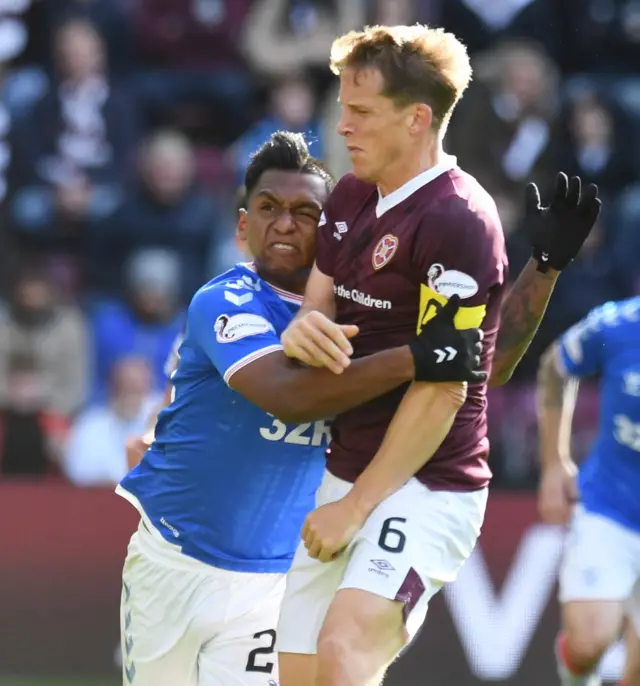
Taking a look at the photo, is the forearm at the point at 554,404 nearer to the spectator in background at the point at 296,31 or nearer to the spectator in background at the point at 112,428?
the spectator in background at the point at 112,428

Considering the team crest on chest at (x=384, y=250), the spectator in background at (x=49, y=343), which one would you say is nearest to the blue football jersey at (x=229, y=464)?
the team crest on chest at (x=384, y=250)

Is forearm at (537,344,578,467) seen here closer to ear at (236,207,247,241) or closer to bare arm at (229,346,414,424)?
ear at (236,207,247,241)

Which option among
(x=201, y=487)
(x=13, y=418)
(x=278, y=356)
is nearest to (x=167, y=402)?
(x=201, y=487)

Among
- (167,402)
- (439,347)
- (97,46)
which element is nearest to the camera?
(439,347)

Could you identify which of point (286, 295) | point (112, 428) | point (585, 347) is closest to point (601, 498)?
point (585, 347)

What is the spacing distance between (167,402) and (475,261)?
1679 mm

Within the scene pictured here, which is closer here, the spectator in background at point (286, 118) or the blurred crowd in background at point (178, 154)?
the blurred crowd in background at point (178, 154)

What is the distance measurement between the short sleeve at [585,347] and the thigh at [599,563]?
2.17 feet

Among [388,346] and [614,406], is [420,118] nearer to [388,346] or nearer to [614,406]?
A: [388,346]

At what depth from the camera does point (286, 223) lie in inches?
178

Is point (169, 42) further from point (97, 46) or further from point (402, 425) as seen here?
point (402, 425)

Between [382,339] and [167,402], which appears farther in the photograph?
[167,402]

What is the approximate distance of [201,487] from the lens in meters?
4.69

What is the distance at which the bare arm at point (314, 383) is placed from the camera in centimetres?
401
